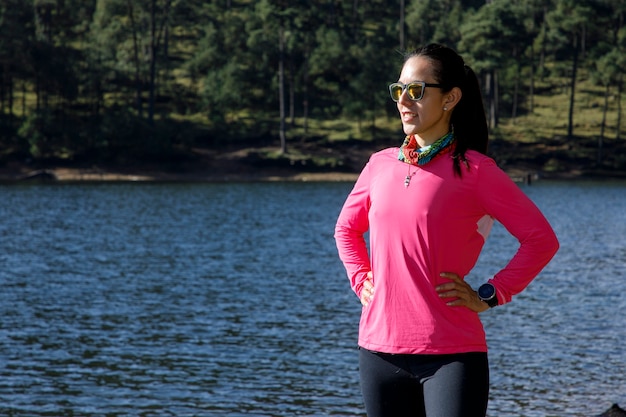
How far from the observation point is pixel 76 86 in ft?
347

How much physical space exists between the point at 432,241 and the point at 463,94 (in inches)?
32.1

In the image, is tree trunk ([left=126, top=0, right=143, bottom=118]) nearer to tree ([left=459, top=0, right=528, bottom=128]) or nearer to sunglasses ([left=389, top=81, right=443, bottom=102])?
tree ([left=459, top=0, right=528, bottom=128])

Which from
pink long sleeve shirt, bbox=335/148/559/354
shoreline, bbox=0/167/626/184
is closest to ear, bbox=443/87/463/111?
pink long sleeve shirt, bbox=335/148/559/354

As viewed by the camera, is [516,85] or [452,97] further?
[516,85]

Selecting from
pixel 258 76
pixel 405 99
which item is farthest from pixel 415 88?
pixel 258 76

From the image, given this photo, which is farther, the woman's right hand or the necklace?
the woman's right hand

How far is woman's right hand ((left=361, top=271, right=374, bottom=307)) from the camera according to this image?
5.09 metres

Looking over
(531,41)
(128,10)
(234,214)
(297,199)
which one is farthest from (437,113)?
(531,41)

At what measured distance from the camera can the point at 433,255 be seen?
487 cm

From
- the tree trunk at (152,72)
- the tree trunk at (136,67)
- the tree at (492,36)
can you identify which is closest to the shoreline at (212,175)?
the tree trunk at (152,72)

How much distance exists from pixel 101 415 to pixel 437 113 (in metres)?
12.5

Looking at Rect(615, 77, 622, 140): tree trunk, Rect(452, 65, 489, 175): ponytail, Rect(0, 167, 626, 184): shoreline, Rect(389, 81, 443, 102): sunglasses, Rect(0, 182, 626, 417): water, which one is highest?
Rect(389, 81, 443, 102): sunglasses

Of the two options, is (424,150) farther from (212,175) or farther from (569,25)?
(569,25)

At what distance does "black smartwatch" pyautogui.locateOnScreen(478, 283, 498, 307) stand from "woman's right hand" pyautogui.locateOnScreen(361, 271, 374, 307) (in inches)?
20.8
